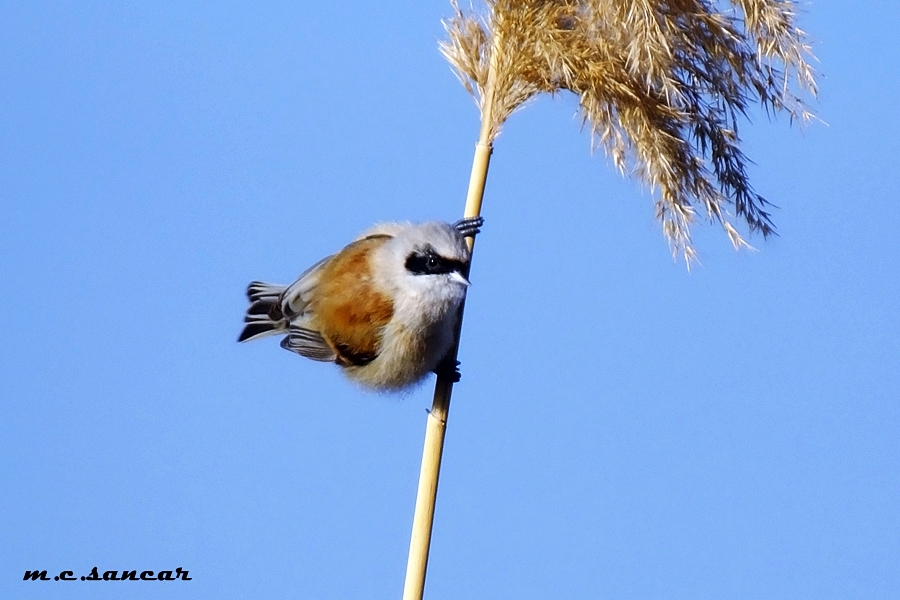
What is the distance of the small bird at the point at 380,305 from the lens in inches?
81.0

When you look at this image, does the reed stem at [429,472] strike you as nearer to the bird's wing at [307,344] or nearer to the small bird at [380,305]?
the small bird at [380,305]

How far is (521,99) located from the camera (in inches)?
71.1

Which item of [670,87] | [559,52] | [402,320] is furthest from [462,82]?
[402,320]

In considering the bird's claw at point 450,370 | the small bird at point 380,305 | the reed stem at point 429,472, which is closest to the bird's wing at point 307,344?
the small bird at point 380,305

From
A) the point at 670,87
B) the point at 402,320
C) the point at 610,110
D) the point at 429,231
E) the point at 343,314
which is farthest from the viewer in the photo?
the point at 343,314

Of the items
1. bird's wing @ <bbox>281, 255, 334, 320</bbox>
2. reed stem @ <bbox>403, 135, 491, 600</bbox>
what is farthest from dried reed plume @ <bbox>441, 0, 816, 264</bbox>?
bird's wing @ <bbox>281, 255, 334, 320</bbox>

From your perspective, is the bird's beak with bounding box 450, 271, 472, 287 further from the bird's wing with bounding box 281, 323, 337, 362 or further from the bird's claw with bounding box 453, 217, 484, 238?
the bird's wing with bounding box 281, 323, 337, 362

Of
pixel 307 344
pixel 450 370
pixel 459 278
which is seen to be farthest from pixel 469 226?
pixel 307 344

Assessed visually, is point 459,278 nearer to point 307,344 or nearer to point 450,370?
point 450,370

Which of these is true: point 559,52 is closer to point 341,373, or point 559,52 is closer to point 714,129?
point 714,129

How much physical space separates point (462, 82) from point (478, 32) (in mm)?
109

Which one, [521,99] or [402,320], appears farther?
[402,320]

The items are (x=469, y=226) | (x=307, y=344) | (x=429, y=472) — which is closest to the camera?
(x=429, y=472)

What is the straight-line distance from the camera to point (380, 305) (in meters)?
2.30
